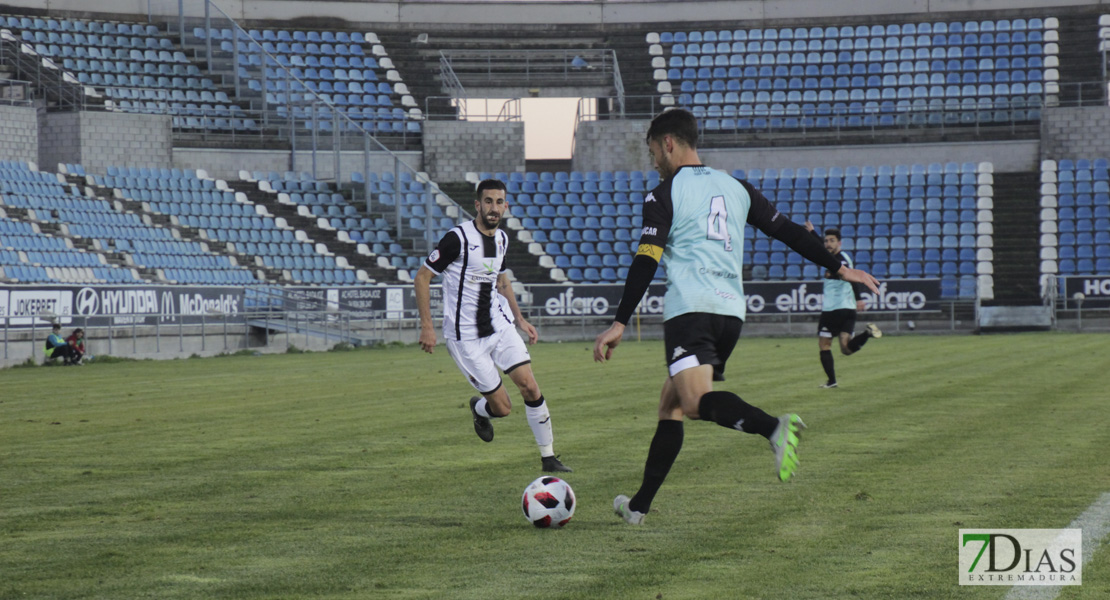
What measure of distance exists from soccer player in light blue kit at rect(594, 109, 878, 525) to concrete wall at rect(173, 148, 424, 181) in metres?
35.1

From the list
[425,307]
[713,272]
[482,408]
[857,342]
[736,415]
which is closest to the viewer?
[736,415]

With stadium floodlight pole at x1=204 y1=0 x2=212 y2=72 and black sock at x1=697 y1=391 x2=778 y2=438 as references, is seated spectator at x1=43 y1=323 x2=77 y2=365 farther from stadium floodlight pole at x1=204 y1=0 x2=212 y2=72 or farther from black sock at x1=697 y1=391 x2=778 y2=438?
black sock at x1=697 y1=391 x2=778 y2=438

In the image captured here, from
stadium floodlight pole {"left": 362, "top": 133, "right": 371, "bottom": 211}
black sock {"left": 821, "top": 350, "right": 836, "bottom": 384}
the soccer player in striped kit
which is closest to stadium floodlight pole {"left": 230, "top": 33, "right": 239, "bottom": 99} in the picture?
stadium floodlight pole {"left": 362, "top": 133, "right": 371, "bottom": 211}

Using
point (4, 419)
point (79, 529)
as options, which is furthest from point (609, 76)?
point (79, 529)

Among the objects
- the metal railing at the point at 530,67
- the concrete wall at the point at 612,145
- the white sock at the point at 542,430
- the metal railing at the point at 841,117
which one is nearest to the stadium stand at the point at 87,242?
the metal railing at the point at 530,67

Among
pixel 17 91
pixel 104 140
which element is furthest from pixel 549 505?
pixel 17 91

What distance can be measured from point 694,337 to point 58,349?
863 inches

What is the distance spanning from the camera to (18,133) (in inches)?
1531

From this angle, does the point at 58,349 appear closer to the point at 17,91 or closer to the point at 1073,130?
the point at 17,91

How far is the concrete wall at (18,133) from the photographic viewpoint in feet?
126

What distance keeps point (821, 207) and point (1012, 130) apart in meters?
7.97

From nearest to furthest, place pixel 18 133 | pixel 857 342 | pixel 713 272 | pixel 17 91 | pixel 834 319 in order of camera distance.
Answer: pixel 713 272
pixel 834 319
pixel 857 342
pixel 18 133
pixel 17 91

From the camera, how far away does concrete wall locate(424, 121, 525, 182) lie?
45.8 meters

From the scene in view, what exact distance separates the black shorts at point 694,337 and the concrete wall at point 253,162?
35.5 meters
